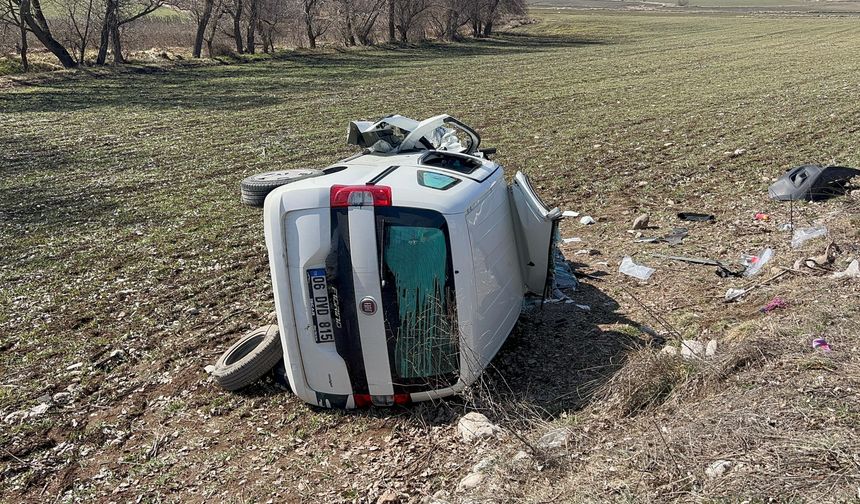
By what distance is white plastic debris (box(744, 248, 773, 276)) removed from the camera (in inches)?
276

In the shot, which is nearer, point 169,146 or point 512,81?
point 169,146

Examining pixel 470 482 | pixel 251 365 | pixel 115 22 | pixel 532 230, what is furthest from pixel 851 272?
pixel 115 22

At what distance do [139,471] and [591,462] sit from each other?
287cm

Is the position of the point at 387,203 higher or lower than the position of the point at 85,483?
higher

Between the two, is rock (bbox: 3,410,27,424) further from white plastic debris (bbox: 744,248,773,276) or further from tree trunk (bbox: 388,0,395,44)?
tree trunk (bbox: 388,0,395,44)

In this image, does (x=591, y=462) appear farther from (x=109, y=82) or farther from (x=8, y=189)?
(x=109, y=82)

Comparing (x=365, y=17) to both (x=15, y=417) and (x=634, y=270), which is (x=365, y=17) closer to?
(x=634, y=270)

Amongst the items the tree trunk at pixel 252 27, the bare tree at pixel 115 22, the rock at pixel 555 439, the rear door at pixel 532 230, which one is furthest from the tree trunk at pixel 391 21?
the rock at pixel 555 439

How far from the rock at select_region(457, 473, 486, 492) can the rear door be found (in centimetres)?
214

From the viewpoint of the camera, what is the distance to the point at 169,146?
15.6 meters

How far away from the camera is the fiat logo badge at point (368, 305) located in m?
4.71

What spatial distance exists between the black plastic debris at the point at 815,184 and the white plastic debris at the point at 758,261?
222 cm

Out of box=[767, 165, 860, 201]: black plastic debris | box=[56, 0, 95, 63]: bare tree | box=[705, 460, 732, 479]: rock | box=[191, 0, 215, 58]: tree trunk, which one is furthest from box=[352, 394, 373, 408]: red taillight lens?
box=[191, 0, 215, 58]: tree trunk

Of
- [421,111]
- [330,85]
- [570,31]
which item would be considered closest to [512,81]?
[330,85]
